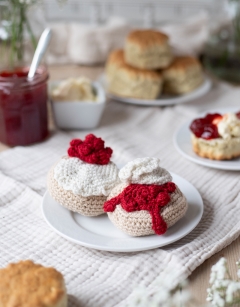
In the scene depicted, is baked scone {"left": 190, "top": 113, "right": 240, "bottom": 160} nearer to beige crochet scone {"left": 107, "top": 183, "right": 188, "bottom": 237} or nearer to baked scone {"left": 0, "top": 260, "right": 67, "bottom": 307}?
beige crochet scone {"left": 107, "top": 183, "right": 188, "bottom": 237}

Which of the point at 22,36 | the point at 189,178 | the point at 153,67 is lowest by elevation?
the point at 189,178

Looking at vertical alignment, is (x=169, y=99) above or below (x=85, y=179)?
below

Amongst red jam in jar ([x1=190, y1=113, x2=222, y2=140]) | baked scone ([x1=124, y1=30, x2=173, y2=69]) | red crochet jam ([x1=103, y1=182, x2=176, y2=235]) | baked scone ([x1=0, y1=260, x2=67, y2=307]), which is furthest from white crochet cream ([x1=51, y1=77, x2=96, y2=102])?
baked scone ([x1=0, y1=260, x2=67, y2=307])

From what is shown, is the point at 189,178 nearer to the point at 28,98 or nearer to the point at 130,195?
the point at 130,195

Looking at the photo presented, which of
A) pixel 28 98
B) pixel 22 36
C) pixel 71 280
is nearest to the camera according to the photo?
pixel 71 280

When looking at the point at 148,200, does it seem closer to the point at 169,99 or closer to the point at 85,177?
the point at 85,177

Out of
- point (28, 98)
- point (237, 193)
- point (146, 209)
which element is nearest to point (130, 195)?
point (146, 209)

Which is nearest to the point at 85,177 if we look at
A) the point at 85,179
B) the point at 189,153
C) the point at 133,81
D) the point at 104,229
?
the point at 85,179
